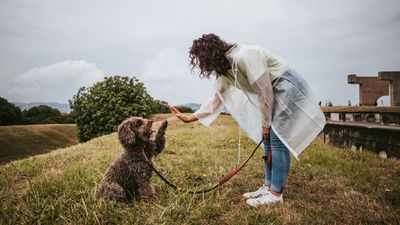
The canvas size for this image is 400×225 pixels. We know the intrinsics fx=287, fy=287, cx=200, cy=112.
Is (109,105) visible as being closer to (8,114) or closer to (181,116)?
(181,116)

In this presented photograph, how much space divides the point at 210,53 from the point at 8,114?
182ft

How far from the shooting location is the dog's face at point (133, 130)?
11.6 ft

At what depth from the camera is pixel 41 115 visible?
5725 centimetres

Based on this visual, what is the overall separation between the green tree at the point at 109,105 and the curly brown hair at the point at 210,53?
1974 centimetres

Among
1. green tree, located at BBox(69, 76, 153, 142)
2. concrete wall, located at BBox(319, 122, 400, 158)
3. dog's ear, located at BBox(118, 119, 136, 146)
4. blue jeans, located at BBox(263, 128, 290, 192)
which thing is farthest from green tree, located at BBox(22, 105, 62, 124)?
blue jeans, located at BBox(263, 128, 290, 192)

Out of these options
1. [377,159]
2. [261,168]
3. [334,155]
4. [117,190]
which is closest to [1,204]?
[117,190]

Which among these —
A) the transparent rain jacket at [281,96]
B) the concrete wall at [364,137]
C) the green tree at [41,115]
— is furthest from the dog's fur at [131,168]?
the green tree at [41,115]

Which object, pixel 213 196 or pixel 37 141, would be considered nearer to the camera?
pixel 213 196

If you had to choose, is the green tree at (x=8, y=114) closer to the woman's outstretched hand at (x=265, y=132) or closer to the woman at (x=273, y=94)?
the woman at (x=273, y=94)

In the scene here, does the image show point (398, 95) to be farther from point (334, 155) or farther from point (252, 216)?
point (252, 216)

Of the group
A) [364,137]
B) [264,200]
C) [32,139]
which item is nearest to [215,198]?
[264,200]

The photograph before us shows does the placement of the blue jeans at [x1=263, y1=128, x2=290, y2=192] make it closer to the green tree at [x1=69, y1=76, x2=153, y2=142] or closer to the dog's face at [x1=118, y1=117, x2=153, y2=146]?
the dog's face at [x1=118, y1=117, x2=153, y2=146]

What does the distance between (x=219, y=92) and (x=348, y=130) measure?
5.78 metres

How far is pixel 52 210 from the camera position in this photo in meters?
3.23
